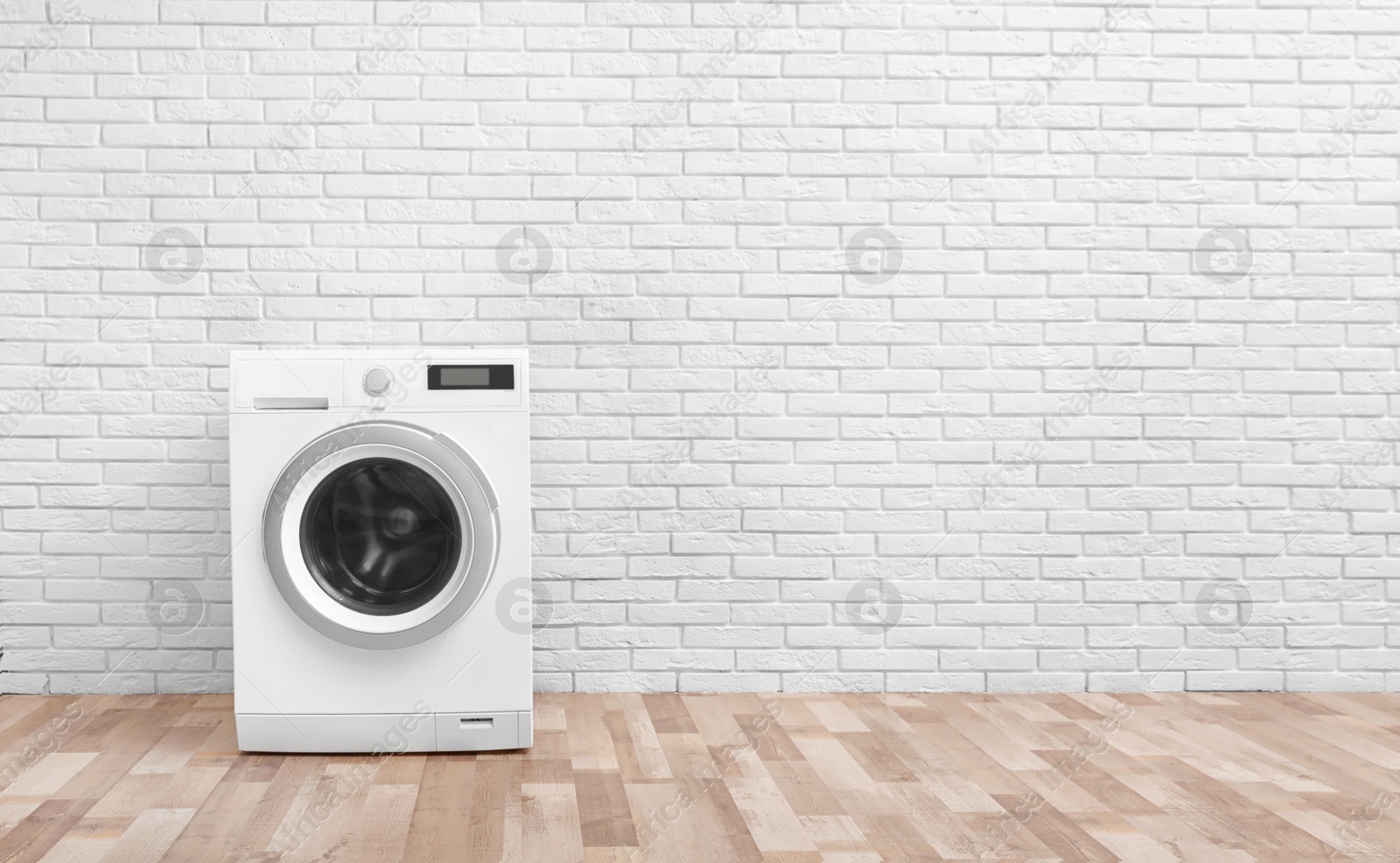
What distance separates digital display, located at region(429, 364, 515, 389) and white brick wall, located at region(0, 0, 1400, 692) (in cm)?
46

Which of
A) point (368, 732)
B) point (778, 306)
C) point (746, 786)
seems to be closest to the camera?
point (746, 786)

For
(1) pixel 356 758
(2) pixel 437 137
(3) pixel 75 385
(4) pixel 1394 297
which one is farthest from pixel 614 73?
(4) pixel 1394 297

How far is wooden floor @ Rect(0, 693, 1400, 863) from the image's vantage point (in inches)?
70.7

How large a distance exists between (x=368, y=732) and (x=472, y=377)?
883mm

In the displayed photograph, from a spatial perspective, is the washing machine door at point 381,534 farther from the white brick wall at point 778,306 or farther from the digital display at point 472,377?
the white brick wall at point 778,306

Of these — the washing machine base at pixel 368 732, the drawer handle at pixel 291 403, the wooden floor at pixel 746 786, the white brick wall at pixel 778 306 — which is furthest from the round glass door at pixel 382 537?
Result: the white brick wall at pixel 778 306

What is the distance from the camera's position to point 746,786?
2.10 meters

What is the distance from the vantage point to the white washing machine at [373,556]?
2.29m

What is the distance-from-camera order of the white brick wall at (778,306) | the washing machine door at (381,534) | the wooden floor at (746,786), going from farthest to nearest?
the white brick wall at (778,306) → the washing machine door at (381,534) → the wooden floor at (746,786)

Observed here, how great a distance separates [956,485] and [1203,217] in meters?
1.09

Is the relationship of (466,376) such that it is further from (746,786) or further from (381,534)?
(746,786)

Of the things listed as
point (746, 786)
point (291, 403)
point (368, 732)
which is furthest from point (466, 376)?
point (746, 786)

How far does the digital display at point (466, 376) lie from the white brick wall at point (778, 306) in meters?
0.46

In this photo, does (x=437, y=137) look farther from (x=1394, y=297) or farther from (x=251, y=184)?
(x=1394, y=297)
